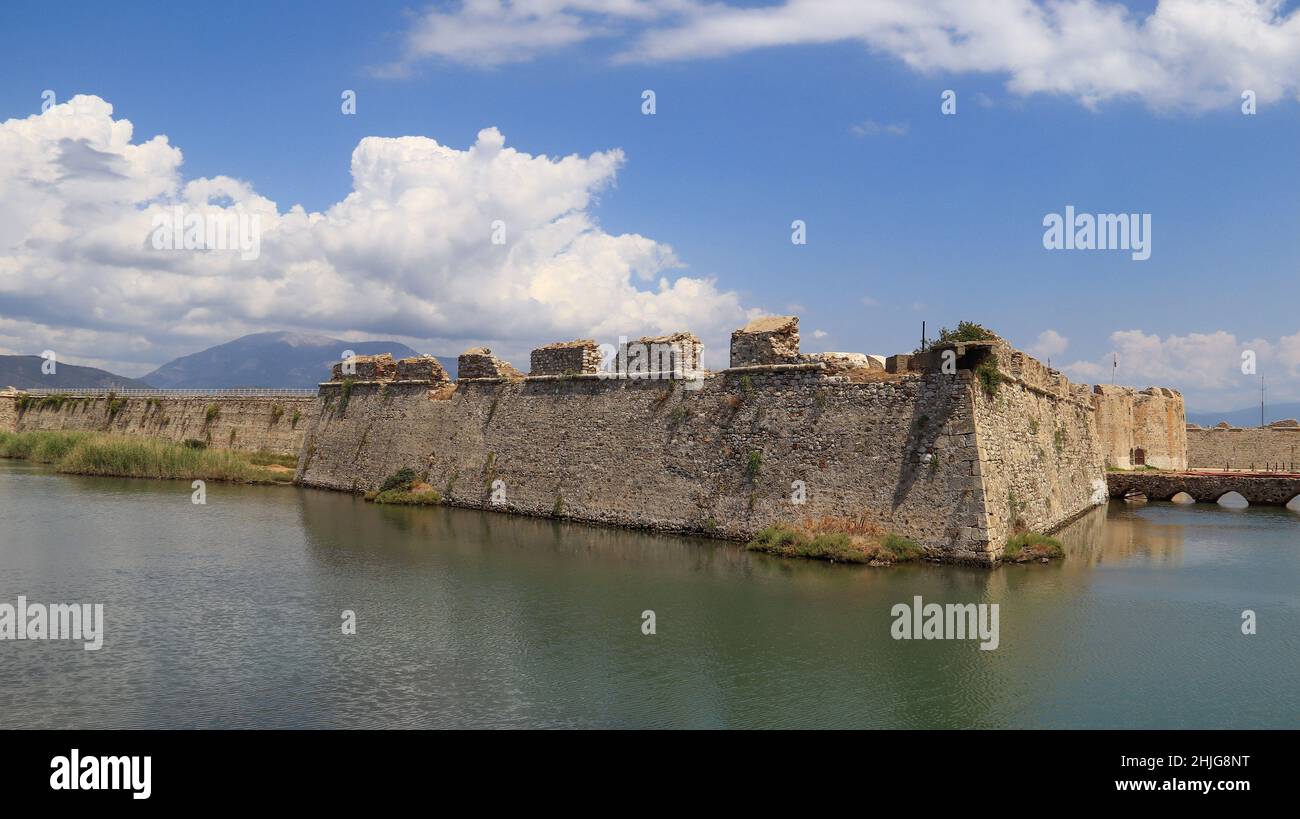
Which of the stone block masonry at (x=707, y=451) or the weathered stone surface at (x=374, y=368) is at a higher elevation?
the weathered stone surface at (x=374, y=368)

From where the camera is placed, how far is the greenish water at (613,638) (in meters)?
11.0

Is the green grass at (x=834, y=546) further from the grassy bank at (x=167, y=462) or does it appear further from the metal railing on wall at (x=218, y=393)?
the metal railing on wall at (x=218, y=393)

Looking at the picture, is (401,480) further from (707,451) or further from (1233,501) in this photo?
(1233,501)

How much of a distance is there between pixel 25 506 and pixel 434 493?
13653 millimetres

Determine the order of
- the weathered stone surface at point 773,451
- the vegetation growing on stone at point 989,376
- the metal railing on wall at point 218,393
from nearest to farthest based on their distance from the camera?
the weathered stone surface at point 773,451, the vegetation growing on stone at point 989,376, the metal railing on wall at point 218,393

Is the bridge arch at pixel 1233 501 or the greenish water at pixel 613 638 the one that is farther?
the bridge arch at pixel 1233 501

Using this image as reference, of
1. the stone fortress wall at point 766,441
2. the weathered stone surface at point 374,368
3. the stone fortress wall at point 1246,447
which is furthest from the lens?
the stone fortress wall at point 1246,447

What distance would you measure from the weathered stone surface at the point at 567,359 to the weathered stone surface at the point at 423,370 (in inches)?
255

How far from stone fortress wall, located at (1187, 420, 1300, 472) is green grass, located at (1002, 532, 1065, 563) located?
141 ft

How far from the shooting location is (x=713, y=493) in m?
24.5

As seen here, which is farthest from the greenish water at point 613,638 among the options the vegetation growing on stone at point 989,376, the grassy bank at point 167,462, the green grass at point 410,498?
the grassy bank at point 167,462

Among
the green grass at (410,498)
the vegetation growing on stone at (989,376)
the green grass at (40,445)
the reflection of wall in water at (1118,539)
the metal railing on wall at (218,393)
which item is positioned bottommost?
the reflection of wall in water at (1118,539)
